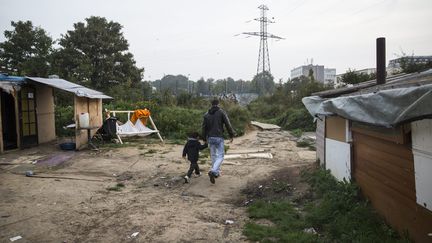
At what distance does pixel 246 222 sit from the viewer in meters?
5.55

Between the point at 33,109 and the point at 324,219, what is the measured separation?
11.8 meters

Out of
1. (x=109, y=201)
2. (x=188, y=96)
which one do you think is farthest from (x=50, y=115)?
(x=188, y=96)

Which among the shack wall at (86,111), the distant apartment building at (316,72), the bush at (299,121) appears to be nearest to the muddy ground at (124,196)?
the shack wall at (86,111)

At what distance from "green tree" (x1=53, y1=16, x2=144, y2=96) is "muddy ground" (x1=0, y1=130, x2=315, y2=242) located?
2167 cm

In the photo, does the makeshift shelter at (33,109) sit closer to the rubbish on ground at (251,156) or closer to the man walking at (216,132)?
the rubbish on ground at (251,156)

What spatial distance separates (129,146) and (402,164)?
10.8 meters

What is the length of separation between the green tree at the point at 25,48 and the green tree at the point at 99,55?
161 cm

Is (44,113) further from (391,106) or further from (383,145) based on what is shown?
(391,106)

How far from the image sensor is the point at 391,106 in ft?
11.8

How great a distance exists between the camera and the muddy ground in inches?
199

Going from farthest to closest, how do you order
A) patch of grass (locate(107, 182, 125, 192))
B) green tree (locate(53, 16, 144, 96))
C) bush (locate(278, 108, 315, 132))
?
→ 1. green tree (locate(53, 16, 144, 96))
2. bush (locate(278, 108, 315, 132))
3. patch of grass (locate(107, 182, 125, 192))

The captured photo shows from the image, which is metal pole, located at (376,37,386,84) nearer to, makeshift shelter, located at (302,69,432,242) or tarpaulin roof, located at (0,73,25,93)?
makeshift shelter, located at (302,69,432,242)

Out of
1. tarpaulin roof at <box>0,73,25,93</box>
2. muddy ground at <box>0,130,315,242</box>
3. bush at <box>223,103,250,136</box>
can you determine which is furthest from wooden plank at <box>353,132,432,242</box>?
bush at <box>223,103,250,136</box>

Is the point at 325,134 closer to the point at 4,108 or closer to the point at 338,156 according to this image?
the point at 338,156
